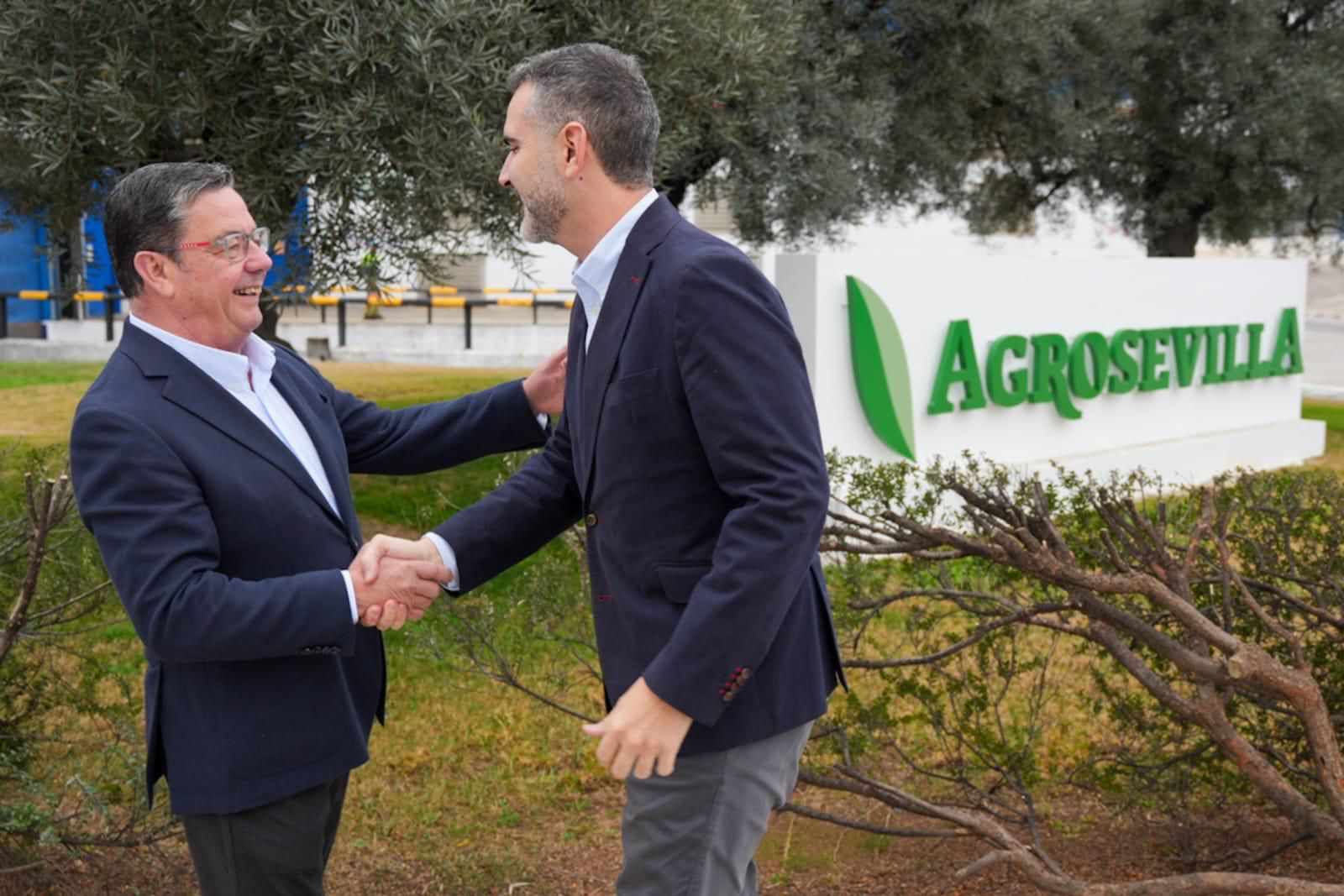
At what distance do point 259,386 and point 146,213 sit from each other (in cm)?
38

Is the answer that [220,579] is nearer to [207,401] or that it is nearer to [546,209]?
[207,401]

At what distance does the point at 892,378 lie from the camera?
8641 millimetres

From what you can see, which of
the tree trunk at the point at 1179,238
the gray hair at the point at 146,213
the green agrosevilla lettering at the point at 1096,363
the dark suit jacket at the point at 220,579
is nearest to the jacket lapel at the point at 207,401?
the dark suit jacket at the point at 220,579

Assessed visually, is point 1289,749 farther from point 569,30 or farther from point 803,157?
point 803,157

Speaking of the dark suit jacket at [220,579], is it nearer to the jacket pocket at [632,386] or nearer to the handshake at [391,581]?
the handshake at [391,581]

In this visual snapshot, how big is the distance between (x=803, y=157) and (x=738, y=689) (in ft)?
28.3

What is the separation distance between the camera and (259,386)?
271 centimetres

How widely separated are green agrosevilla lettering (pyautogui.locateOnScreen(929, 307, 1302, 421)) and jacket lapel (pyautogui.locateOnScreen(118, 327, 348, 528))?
7011 mm

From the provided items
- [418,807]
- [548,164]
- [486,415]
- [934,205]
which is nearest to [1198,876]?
[486,415]

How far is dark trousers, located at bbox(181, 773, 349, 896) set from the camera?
8.27ft

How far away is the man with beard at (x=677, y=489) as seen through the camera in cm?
213

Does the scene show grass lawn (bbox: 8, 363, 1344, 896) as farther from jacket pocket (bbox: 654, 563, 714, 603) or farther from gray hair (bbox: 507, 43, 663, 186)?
gray hair (bbox: 507, 43, 663, 186)

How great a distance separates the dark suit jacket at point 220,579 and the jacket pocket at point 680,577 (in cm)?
58

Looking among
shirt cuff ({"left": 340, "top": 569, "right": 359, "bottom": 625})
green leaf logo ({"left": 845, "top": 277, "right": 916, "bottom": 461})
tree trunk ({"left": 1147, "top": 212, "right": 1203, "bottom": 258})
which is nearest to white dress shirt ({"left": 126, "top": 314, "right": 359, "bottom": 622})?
shirt cuff ({"left": 340, "top": 569, "right": 359, "bottom": 625})
